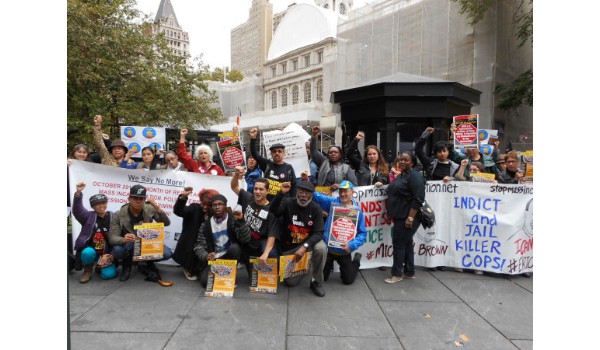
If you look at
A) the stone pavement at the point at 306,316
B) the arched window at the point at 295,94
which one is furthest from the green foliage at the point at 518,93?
the arched window at the point at 295,94

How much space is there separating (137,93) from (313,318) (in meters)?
12.5

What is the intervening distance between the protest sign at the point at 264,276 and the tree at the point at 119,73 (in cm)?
956

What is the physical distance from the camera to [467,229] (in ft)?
18.2

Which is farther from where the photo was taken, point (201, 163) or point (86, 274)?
point (201, 163)

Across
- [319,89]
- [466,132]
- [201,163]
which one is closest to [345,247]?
Answer: [201,163]

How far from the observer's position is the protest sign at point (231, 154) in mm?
5953

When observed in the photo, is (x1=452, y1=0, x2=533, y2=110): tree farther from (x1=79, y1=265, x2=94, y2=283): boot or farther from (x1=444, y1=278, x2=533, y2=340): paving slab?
(x1=79, y1=265, x2=94, y2=283): boot

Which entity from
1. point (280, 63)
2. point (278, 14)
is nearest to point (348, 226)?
point (280, 63)

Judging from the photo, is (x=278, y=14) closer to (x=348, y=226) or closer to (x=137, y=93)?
(x=137, y=93)

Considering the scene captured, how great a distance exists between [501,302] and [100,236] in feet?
17.2

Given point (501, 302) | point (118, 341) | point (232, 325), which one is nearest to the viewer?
point (118, 341)

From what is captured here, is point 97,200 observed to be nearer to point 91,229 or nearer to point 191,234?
point 91,229

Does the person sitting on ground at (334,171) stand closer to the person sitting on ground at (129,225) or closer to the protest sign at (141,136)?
the person sitting on ground at (129,225)

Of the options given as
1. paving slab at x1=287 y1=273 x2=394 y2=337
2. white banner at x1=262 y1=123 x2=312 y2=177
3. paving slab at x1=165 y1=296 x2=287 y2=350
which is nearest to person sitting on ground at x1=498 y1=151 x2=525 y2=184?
paving slab at x1=287 y1=273 x2=394 y2=337
